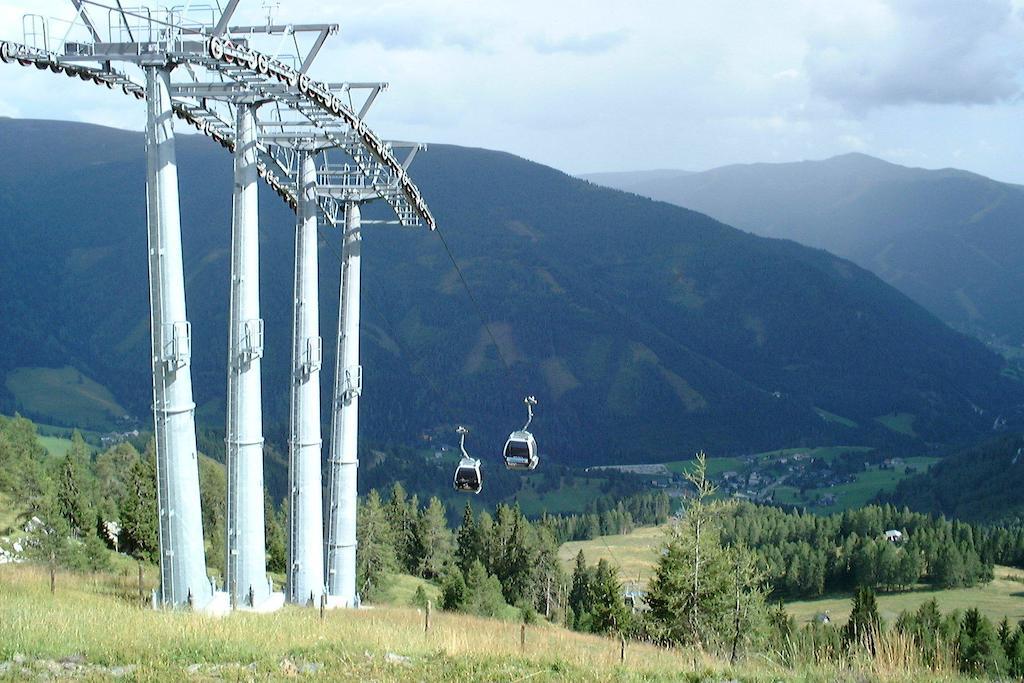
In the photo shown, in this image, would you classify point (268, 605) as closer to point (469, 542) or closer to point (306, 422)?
point (306, 422)

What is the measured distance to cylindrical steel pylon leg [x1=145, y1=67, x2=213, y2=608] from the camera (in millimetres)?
16062

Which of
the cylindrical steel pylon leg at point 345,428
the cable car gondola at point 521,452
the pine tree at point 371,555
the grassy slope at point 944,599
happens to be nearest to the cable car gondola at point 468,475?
the cable car gondola at point 521,452

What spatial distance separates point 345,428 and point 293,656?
46.1ft

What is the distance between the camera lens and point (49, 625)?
12695mm

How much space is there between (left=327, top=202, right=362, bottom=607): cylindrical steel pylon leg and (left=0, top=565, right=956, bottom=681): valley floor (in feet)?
37.2

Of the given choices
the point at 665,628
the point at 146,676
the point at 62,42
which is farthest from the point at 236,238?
the point at 665,628

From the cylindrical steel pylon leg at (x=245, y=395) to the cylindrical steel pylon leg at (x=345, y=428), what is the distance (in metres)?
6.13

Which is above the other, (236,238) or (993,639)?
(236,238)

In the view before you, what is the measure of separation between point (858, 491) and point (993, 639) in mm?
148138

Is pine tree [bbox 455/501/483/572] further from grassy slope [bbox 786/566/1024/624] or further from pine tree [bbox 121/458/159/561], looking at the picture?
grassy slope [bbox 786/566/1024/624]

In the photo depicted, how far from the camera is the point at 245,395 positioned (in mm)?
18516

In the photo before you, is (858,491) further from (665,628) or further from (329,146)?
(329,146)

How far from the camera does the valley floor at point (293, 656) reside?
36.8ft

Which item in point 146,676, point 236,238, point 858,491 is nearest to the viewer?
point 146,676
